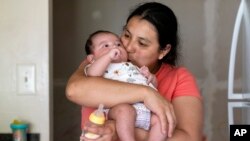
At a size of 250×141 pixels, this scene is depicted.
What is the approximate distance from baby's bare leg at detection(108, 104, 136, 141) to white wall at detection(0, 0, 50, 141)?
0.66 m

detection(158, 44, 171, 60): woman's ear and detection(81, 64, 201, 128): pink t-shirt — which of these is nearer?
detection(81, 64, 201, 128): pink t-shirt

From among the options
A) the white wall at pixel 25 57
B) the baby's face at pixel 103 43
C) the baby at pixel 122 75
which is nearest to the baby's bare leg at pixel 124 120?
the baby at pixel 122 75

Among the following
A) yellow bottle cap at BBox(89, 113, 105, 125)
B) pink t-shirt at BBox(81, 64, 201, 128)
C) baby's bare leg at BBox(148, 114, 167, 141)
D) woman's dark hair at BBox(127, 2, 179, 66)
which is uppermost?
woman's dark hair at BBox(127, 2, 179, 66)

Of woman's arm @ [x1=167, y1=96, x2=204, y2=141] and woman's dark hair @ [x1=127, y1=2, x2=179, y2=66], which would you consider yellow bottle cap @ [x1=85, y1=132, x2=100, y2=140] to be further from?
woman's dark hair @ [x1=127, y1=2, x2=179, y2=66]

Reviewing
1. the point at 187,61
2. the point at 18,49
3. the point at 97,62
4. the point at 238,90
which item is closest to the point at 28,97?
the point at 18,49

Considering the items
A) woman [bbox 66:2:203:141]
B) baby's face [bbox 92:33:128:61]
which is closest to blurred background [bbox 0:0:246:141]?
woman [bbox 66:2:203:141]

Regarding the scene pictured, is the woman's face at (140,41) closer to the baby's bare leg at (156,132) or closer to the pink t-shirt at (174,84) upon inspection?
the pink t-shirt at (174,84)

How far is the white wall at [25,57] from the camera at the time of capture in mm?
1706

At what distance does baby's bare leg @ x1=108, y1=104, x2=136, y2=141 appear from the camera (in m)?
Answer: 1.11

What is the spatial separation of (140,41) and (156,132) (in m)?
0.38

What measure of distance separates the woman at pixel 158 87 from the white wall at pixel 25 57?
1.30 ft

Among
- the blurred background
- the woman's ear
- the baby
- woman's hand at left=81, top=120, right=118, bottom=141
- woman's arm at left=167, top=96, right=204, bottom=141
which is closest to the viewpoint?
woman's hand at left=81, top=120, right=118, bottom=141

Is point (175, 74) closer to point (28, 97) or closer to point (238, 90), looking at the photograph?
point (28, 97)

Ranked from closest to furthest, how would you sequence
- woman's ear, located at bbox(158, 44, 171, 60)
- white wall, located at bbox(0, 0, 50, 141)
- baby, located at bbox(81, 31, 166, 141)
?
baby, located at bbox(81, 31, 166, 141) < woman's ear, located at bbox(158, 44, 171, 60) < white wall, located at bbox(0, 0, 50, 141)
